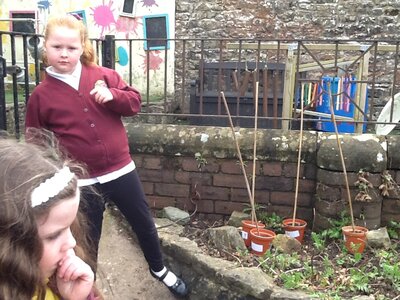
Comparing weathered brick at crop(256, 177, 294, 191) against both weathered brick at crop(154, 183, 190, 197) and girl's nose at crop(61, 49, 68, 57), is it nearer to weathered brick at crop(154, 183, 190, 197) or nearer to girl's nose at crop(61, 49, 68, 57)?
weathered brick at crop(154, 183, 190, 197)

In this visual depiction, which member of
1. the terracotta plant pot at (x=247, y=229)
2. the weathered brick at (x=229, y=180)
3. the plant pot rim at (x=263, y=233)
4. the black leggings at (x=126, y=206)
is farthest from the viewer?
the weathered brick at (x=229, y=180)

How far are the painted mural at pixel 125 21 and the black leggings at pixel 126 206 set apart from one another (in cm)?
542

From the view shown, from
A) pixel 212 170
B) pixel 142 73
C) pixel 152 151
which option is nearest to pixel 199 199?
pixel 212 170

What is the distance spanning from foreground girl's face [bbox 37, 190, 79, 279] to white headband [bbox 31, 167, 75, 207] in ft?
0.11

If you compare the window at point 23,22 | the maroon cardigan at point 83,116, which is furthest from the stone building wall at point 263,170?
the window at point 23,22

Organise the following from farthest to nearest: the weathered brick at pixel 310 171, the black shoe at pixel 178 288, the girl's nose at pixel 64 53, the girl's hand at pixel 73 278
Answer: the weathered brick at pixel 310 171, the black shoe at pixel 178 288, the girl's nose at pixel 64 53, the girl's hand at pixel 73 278

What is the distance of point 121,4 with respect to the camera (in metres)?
8.02

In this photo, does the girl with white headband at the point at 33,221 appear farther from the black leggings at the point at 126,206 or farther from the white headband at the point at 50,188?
the black leggings at the point at 126,206

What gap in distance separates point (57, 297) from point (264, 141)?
235cm

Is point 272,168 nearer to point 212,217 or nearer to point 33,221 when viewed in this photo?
point 212,217

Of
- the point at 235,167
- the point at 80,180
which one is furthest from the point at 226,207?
the point at 80,180

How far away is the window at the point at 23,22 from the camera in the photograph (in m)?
8.20

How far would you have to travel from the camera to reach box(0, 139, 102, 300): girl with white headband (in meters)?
1.14

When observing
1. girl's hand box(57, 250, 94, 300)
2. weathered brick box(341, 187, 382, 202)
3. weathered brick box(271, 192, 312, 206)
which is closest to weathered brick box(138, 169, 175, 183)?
weathered brick box(271, 192, 312, 206)
